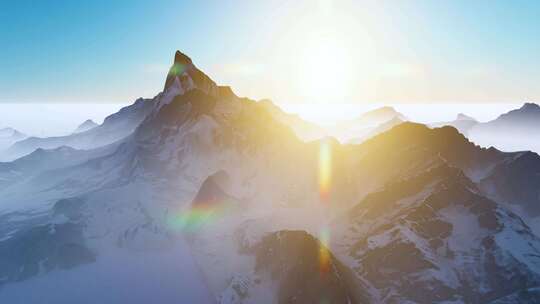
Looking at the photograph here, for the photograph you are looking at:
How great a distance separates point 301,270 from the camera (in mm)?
137000

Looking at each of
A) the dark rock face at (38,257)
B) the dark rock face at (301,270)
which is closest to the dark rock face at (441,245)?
the dark rock face at (301,270)

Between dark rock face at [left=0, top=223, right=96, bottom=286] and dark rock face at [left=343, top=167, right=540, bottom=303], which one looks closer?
dark rock face at [left=343, top=167, right=540, bottom=303]

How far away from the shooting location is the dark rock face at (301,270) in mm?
123463

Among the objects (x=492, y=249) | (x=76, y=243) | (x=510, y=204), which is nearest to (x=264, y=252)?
(x=492, y=249)

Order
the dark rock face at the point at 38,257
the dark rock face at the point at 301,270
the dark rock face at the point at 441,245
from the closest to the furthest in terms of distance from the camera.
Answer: the dark rock face at the point at 301,270 → the dark rock face at the point at 441,245 → the dark rock face at the point at 38,257

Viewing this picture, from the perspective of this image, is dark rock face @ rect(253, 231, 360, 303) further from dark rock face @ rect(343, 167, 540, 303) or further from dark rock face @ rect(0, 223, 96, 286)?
dark rock face @ rect(0, 223, 96, 286)

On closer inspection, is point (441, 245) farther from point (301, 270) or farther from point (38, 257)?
point (38, 257)

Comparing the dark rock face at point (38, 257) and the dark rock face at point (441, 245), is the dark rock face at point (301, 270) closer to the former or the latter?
the dark rock face at point (441, 245)

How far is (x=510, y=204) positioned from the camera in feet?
638

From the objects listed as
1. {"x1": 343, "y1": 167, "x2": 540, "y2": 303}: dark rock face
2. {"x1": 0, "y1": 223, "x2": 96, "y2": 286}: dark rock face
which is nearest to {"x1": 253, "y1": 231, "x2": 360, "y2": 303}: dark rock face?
{"x1": 343, "y1": 167, "x2": 540, "y2": 303}: dark rock face

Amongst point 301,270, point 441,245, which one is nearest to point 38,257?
point 301,270

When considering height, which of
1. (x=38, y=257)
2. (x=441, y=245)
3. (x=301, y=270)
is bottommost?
(x=38, y=257)

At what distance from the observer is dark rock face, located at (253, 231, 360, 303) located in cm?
12346

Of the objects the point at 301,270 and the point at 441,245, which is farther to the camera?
the point at 441,245
